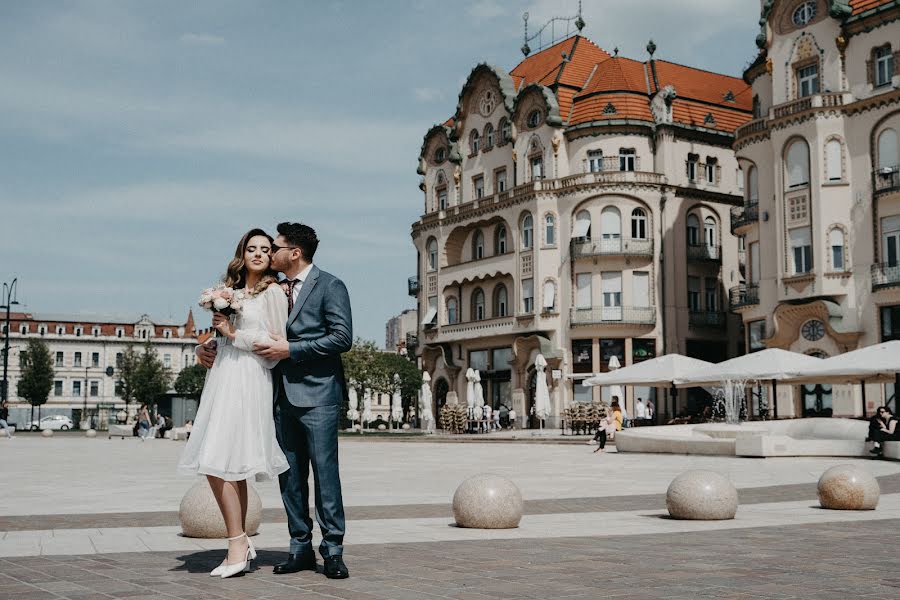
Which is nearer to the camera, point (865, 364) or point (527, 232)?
point (865, 364)

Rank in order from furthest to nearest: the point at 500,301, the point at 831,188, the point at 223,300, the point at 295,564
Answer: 1. the point at 500,301
2. the point at 831,188
3. the point at 295,564
4. the point at 223,300

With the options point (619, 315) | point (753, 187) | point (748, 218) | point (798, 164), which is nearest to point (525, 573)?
point (798, 164)

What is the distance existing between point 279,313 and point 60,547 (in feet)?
9.90

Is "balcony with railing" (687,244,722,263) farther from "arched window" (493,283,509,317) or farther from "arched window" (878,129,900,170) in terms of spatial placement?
"arched window" (878,129,900,170)

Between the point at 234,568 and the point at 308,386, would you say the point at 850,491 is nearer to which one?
the point at 308,386

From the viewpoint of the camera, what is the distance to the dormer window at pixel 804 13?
140 feet

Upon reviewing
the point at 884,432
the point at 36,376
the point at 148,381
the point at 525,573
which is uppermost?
the point at 36,376

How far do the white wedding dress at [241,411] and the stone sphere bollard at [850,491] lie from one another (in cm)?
723

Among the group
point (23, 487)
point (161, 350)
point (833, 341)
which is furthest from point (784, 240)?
point (161, 350)

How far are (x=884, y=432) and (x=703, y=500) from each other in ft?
45.5

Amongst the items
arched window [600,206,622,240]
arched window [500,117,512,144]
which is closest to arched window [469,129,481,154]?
arched window [500,117,512,144]

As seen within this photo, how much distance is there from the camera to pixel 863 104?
40438 mm

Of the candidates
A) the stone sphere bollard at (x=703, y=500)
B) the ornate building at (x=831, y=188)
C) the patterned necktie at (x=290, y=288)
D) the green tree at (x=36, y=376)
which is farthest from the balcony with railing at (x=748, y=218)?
the green tree at (x=36, y=376)

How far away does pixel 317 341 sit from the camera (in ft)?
20.6
